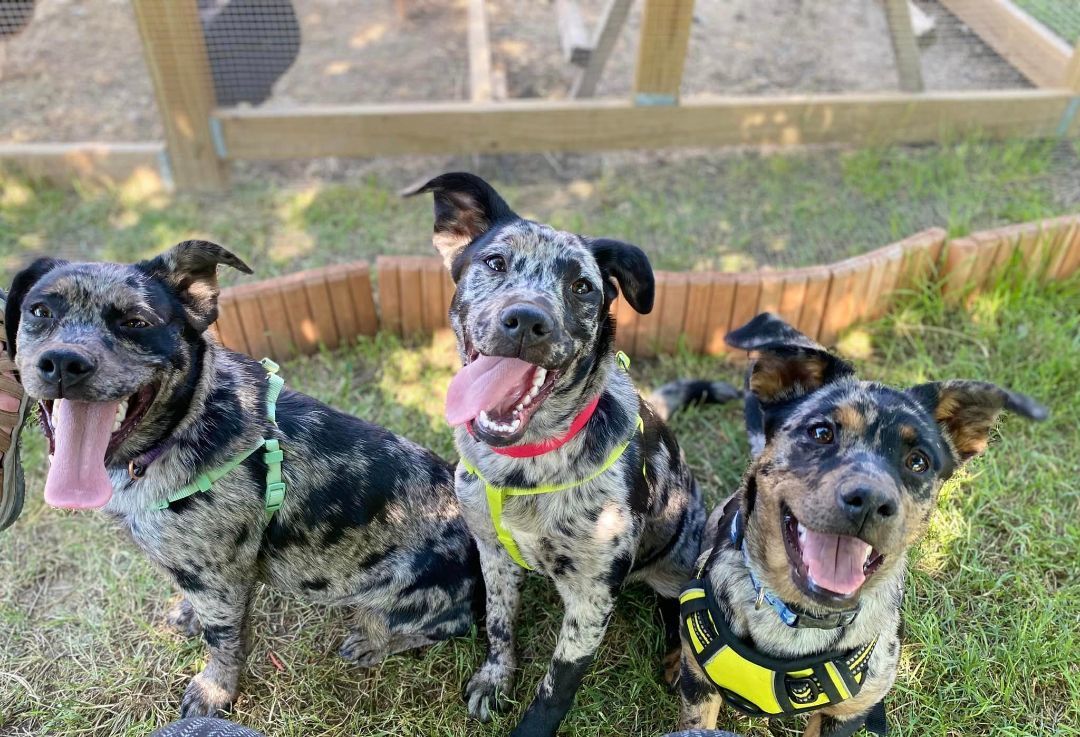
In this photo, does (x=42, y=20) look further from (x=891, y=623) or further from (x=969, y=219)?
(x=891, y=623)

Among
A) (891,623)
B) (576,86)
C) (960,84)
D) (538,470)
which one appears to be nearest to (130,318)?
(538,470)

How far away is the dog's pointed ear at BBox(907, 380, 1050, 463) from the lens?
8.00 feet

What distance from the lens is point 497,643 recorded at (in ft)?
11.3

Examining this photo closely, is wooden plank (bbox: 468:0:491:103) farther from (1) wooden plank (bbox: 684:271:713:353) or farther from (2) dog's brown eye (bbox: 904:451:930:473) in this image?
(2) dog's brown eye (bbox: 904:451:930:473)

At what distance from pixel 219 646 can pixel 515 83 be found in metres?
6.14

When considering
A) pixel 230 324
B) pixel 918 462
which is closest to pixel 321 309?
pixel 230 324

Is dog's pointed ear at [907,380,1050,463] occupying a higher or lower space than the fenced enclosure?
higher

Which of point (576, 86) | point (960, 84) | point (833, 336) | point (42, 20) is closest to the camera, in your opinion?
point (833, 336)

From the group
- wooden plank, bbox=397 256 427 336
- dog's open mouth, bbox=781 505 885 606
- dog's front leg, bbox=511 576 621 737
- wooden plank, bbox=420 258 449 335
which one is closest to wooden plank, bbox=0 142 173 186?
wooden plank, bbox=397 256 427 336

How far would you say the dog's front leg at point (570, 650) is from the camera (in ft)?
9.69

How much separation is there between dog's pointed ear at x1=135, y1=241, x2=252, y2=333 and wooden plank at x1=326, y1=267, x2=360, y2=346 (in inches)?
73.2

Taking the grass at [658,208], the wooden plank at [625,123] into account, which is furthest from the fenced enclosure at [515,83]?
the grass at [658,208]

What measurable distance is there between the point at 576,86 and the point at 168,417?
16.8 ft

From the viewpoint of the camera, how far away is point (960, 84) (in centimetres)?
741
